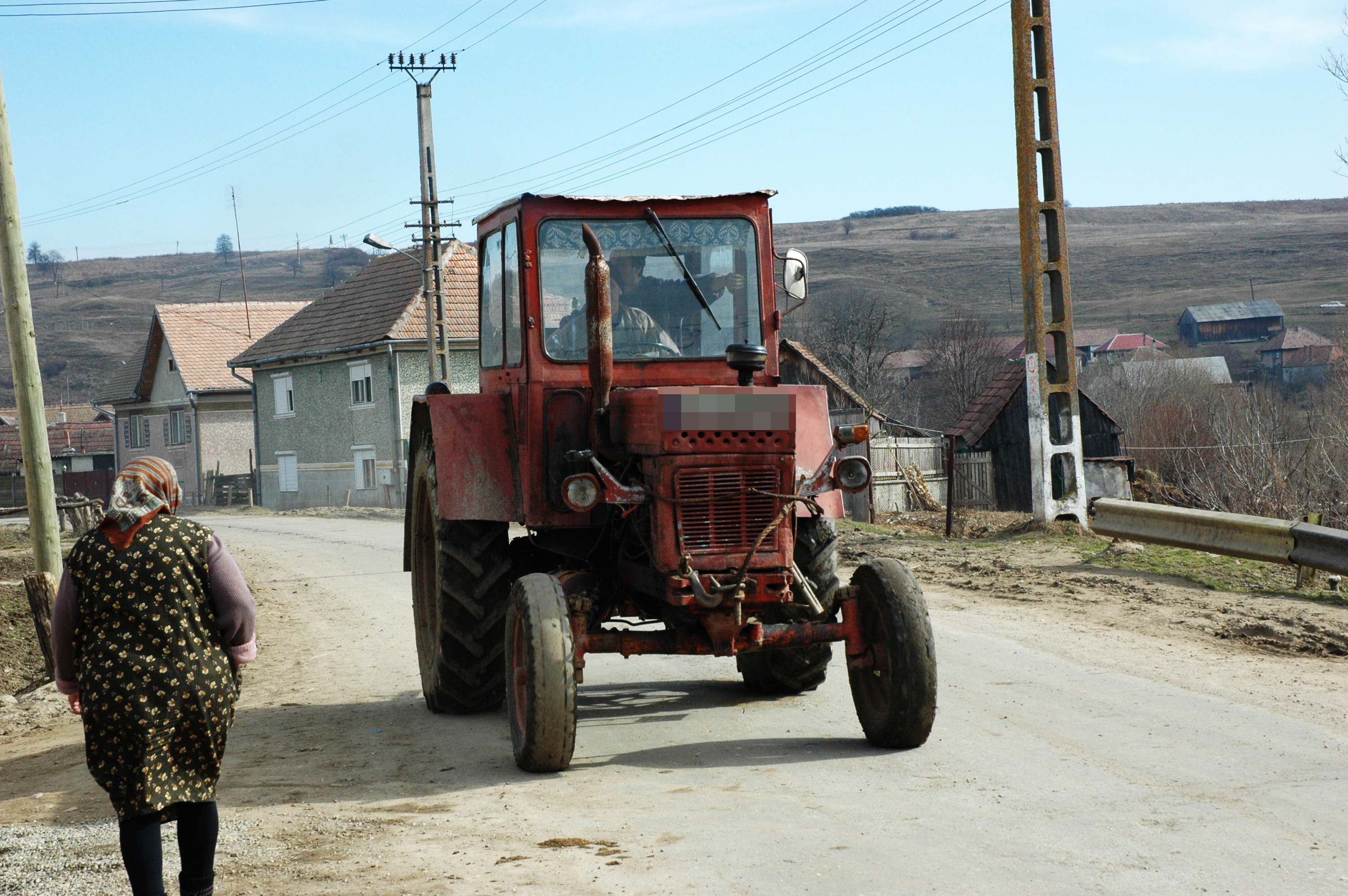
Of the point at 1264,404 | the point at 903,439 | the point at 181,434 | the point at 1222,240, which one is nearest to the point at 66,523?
the point at 181,434

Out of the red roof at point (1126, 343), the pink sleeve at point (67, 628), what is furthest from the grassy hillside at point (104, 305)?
the pink sleeve at point (67, 628)

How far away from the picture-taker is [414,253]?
134 ft

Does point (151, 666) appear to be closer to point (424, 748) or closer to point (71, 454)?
point (424, 748)

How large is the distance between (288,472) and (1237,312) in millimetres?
89044

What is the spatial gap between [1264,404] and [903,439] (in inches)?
374

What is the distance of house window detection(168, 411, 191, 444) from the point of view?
50969 mm

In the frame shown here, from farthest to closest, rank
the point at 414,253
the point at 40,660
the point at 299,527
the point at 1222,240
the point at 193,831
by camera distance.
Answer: the point at 1222,240, the point at 414,253, the point at 299,527, the point at 40,660, the point at 193,831

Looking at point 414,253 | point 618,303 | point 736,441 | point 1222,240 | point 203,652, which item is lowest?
point 203,652

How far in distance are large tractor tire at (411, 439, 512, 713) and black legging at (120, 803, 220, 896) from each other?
314 centimetres

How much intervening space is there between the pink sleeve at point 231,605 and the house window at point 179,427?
4930 cm

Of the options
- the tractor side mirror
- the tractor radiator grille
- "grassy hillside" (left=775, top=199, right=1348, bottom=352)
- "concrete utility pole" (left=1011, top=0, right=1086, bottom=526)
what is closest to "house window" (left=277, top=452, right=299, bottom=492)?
"concrete utility pole" (left=1011, top=0, right=1086, bottom=526)

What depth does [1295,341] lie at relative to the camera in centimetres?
9250

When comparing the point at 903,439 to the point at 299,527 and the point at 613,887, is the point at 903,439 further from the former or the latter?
the point at 613,887

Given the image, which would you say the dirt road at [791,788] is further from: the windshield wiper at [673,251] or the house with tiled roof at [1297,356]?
the house with tiled roof at [1297,356]
